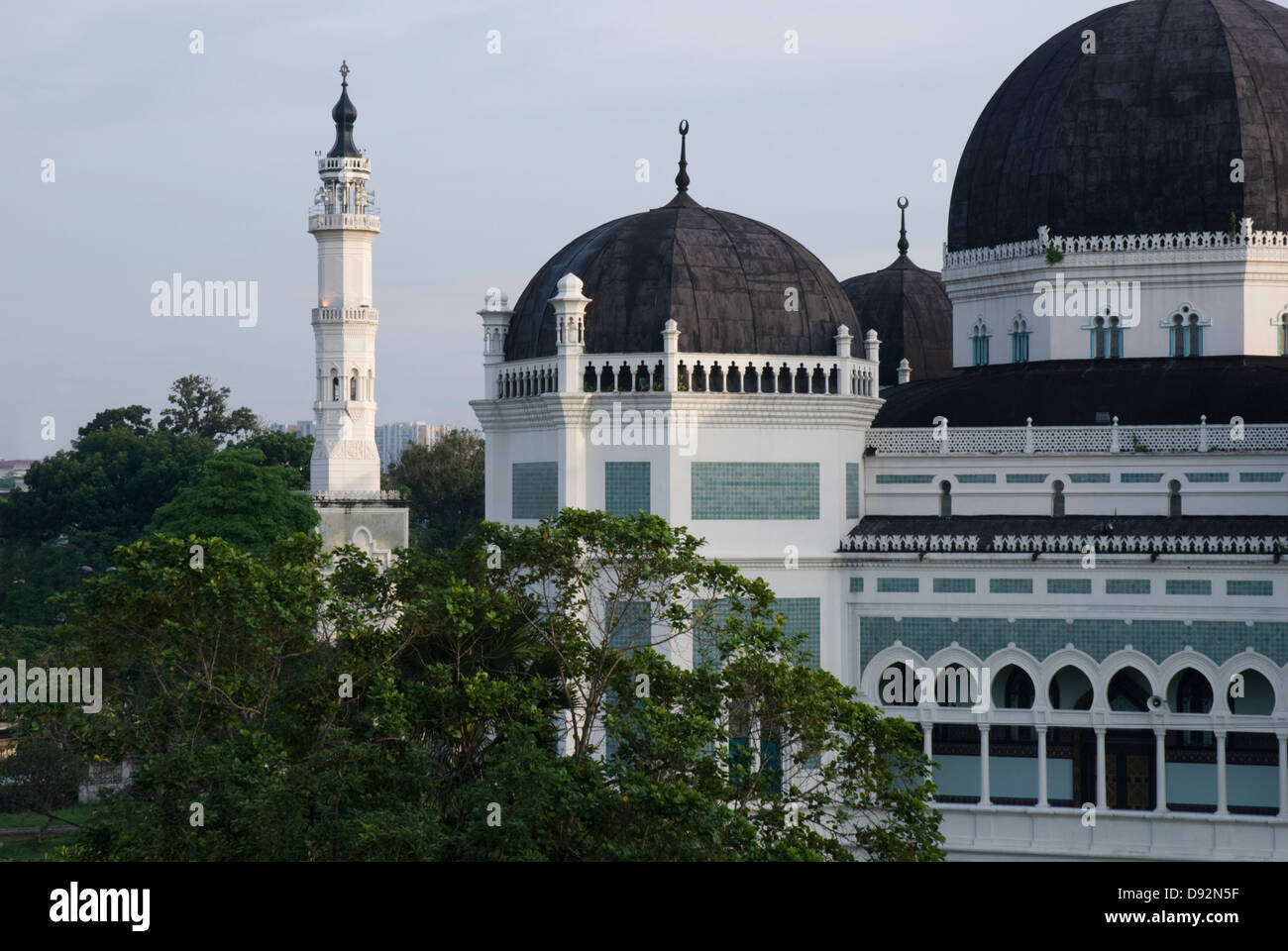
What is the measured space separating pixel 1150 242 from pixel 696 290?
37.3 feet

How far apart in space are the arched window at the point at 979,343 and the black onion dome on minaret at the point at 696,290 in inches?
227

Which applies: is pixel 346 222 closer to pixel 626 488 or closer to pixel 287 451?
pixel 287 451

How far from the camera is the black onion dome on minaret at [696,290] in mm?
41000

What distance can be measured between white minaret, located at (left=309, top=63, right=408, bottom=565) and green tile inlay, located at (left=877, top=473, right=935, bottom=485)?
4304 cm

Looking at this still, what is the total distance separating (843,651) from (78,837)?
18837 millimetres

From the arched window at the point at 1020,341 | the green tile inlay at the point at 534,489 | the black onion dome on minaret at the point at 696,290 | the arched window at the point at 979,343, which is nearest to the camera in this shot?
the black onion dome on minaret at the point at 696,290

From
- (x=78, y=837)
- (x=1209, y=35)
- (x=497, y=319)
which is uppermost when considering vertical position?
(x=1209, y=35)

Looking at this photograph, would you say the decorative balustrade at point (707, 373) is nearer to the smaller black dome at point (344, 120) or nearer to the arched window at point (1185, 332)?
the arched window at point (1185, 332)

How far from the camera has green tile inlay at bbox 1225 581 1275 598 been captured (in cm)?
3834

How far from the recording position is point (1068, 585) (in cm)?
3959

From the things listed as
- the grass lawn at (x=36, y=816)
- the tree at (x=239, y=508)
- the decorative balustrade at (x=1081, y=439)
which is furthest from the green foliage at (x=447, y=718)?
the tree at (x=239, y=508)
